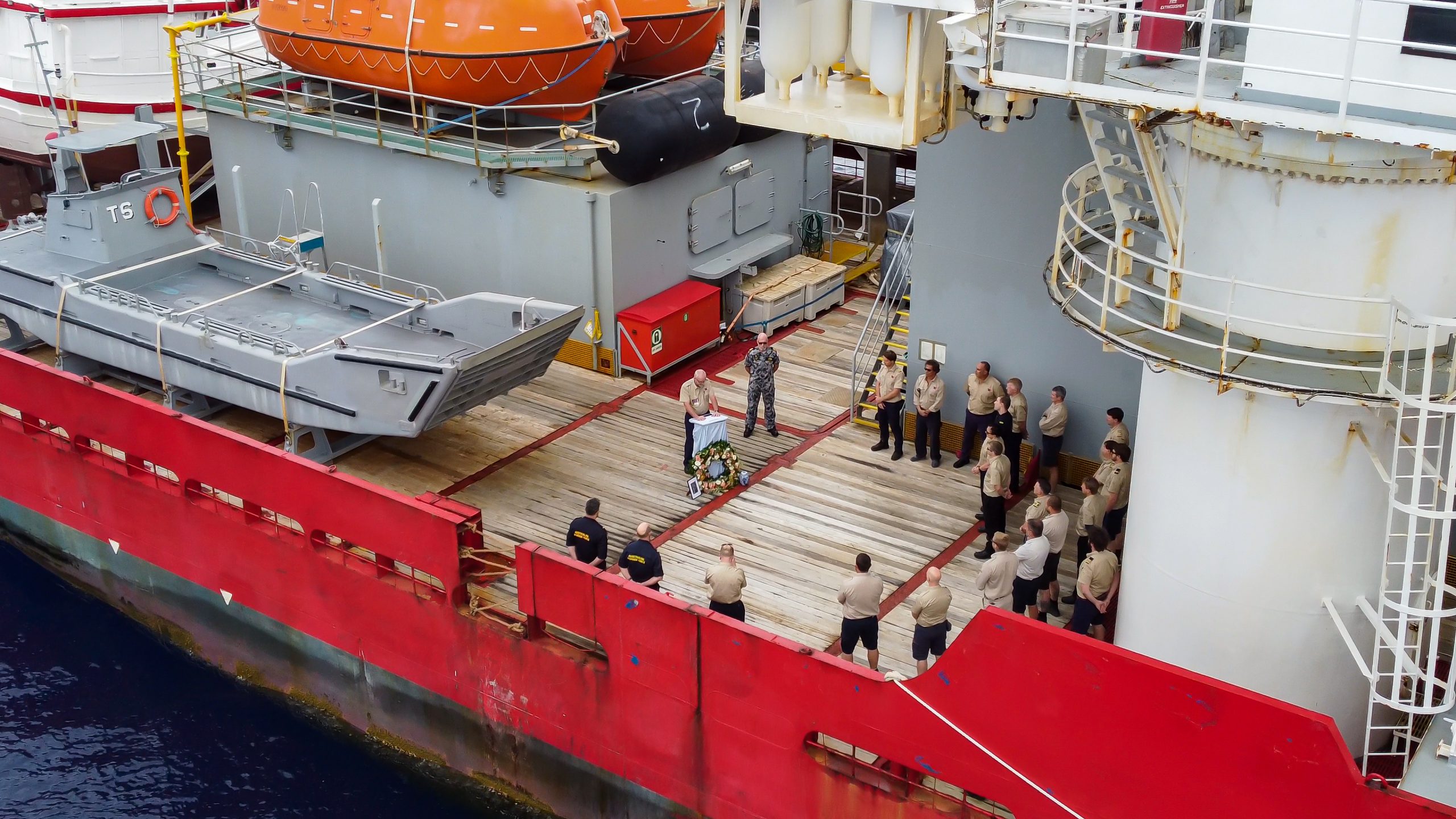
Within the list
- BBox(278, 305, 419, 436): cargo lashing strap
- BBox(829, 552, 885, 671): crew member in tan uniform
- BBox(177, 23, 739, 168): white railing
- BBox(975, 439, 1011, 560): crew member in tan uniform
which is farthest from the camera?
BBox(177, 23, 739, 168): white railing

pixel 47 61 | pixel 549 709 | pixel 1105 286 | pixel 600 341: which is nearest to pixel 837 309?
pixel 600 341

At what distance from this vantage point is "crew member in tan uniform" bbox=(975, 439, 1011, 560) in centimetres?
1324

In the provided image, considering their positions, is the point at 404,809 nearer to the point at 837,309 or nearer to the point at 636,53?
the point at 837,309

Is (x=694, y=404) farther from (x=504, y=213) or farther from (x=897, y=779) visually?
(x=897, y=779)

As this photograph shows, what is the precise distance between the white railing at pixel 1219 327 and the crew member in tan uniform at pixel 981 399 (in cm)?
348

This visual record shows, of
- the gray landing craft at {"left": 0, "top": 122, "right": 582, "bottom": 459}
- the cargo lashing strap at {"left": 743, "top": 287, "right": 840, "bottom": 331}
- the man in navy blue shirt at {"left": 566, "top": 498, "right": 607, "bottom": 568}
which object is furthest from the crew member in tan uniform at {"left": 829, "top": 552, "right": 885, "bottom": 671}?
the cargo lashing strap at {"left": 743, "top": 287, "right": 840, "bottom": 331}

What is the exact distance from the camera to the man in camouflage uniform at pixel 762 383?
52.0 ft

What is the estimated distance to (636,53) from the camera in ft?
62.8

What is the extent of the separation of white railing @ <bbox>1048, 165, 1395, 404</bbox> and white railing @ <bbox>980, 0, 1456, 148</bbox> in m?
1.11

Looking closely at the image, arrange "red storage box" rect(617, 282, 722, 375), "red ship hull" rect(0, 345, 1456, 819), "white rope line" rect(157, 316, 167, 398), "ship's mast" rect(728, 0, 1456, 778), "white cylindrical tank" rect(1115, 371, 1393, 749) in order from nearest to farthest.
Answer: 1. "ship's mast" rect(728, 0, 1456, 778)
2. "red ship hull" rect(0, 345, 1456, 819)
3. "white cylindrical tank" rect(1115, 371, 1393, 749)
4. "white rope line" rect(157, 316, 167, 398)
5. "red storage box" rect(617, 282, 722, 375)

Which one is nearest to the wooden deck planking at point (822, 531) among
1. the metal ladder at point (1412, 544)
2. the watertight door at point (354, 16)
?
the metal ladder at point (1412, 544)

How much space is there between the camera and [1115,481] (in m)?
12.7

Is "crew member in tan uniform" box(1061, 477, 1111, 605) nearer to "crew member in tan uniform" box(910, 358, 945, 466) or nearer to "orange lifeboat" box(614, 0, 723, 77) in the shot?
"crew member in tan uniform" box(910, 358, 945, 466)

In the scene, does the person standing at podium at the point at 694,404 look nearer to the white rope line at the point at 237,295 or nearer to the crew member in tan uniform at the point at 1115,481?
the crew member in tan uniform at the point at 1115,481
